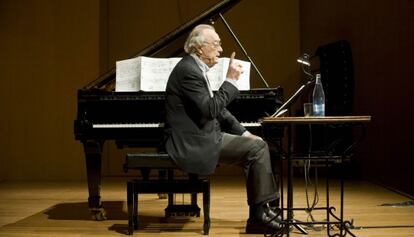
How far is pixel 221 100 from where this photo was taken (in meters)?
3.33

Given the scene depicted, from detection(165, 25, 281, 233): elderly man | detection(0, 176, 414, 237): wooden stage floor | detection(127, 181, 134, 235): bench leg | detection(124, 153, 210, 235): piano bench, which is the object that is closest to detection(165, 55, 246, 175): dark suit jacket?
detection(165, 25, 281, 233): elderly man

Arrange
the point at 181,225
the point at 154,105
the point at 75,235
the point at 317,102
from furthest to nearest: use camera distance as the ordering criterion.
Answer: the point at 154,105, the point at 181,225, the point at 75,235, the point at 317,102

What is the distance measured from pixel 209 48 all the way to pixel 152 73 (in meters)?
0.74

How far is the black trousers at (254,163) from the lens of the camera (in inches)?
133

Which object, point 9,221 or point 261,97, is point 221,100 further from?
point 9,221

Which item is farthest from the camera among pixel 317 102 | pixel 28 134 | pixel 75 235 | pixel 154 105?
pixel 28 134

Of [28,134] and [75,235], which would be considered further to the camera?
[28,134]

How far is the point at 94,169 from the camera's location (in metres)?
4.00

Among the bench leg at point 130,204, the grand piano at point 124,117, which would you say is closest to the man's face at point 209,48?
the grand piano at point 124,117

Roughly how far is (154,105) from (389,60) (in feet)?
9.45

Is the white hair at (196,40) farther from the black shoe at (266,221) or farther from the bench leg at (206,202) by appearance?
the black shoe at (266,221)

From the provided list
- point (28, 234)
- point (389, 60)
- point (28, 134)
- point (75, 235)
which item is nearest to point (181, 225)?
point (75, 235)

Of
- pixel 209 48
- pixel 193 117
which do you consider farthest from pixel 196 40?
pixel 193 117

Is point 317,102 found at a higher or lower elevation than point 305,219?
higher
